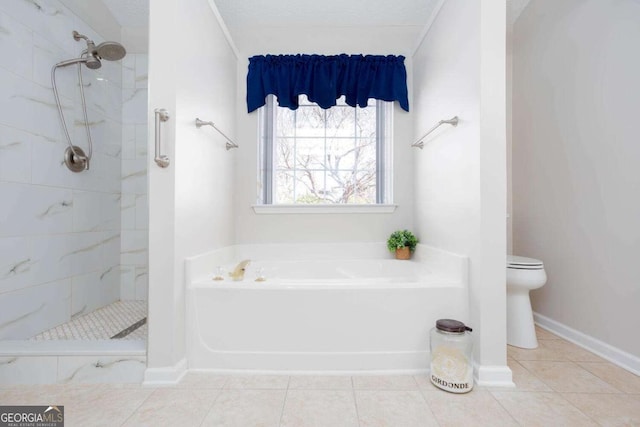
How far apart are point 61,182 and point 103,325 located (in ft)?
3.17

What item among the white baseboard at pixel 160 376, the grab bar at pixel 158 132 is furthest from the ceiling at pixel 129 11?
the white baseboard at pixel 160 376

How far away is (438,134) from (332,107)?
39.0 inches

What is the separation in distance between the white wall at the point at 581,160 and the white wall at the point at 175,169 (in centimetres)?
229

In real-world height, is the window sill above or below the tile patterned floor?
above

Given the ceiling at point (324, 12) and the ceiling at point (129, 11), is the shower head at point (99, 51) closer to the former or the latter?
the ceiling at point (129, 11)

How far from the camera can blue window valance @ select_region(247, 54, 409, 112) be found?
250 cm

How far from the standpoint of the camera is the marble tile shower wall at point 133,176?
2603mm

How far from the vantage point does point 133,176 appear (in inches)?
104

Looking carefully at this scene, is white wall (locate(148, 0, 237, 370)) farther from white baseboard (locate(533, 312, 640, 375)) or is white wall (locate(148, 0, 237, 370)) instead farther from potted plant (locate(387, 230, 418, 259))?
white baseboard (locate(533, 312, 640, 375))

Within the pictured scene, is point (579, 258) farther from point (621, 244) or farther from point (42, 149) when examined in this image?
point (42, 149)

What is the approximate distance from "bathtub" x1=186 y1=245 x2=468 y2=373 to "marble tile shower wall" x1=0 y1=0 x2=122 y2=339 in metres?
1.07

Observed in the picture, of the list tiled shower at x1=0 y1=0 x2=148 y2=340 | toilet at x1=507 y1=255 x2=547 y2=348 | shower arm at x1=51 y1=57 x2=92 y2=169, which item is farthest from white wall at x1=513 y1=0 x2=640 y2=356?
shower arm at x1=51 y1=57 x2=92 y2=169

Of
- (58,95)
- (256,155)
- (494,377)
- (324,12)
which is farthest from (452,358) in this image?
(58,95)

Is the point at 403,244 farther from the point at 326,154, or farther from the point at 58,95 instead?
the point at 58,95
